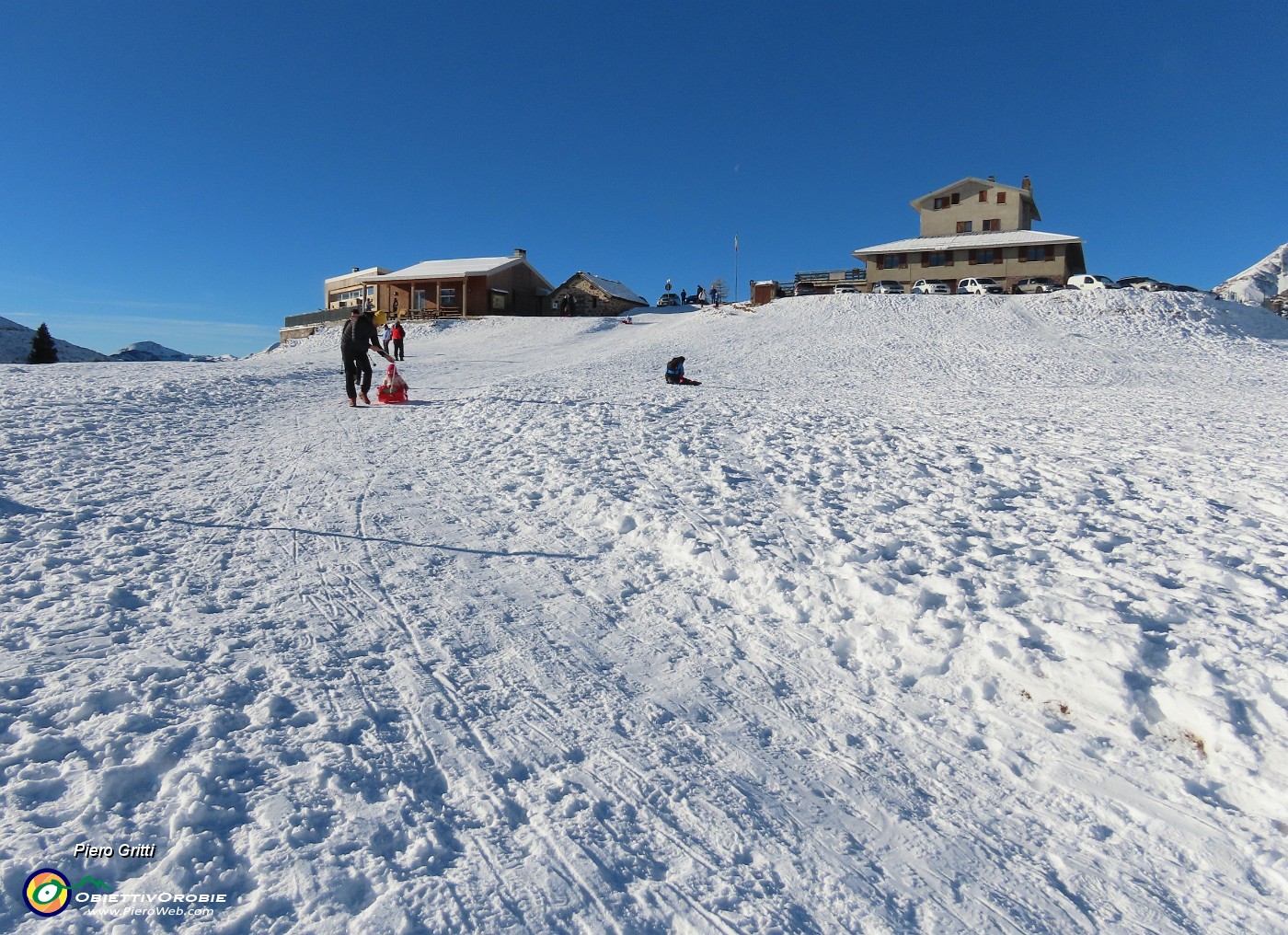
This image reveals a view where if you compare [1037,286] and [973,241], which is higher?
[973,241]

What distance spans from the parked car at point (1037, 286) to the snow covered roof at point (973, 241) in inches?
119

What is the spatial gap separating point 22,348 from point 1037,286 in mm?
95192

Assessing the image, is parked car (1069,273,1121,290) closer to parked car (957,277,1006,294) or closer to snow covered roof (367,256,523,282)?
parked car (957,277,1006,294)

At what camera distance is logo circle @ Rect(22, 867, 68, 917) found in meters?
2.44

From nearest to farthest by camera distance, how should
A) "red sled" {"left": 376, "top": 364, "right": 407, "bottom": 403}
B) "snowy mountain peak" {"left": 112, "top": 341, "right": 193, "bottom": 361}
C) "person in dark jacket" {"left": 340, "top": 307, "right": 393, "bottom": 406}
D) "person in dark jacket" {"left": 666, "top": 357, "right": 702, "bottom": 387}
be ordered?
"person in dark jacket" {"left": 340, "top": 307, "right": 393, "bottom": 406}, "red sled" {"left": 376, "top": 364, "right": 407, "bottom": 403}, "person in dark jacket" {"left": 666, "top": 357, "right": 702, "bottom": 387}, "snowy mountain peak" {"left": 112, "top": 341, "right": 193, "bottom": 361}

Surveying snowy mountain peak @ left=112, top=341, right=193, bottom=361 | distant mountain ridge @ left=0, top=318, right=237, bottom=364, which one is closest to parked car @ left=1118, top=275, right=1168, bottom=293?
distant mountain ridge @ left=0, top=318, right=237, bottom=364

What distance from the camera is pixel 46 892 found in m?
2.51

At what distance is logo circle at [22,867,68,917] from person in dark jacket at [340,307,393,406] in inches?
479

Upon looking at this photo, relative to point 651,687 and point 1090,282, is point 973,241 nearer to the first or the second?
point 1090,282

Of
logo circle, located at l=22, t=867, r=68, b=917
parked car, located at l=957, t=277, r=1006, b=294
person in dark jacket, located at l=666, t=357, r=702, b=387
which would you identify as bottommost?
logo circle, located at l=22, t=867, r=68, b=917

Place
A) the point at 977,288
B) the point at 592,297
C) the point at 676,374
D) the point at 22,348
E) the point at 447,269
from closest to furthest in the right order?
the point at 676,374
the point at 977,288
the point at 447,269
the point at 592,297
the point at 22,348

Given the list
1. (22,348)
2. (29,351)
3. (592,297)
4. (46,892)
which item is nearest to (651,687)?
(46,892)

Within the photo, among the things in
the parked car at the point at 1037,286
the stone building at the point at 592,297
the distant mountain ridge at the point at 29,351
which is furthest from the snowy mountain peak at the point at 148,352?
the parked car at the point at 1037,286

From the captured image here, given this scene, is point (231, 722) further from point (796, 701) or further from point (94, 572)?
point (796, 701)
